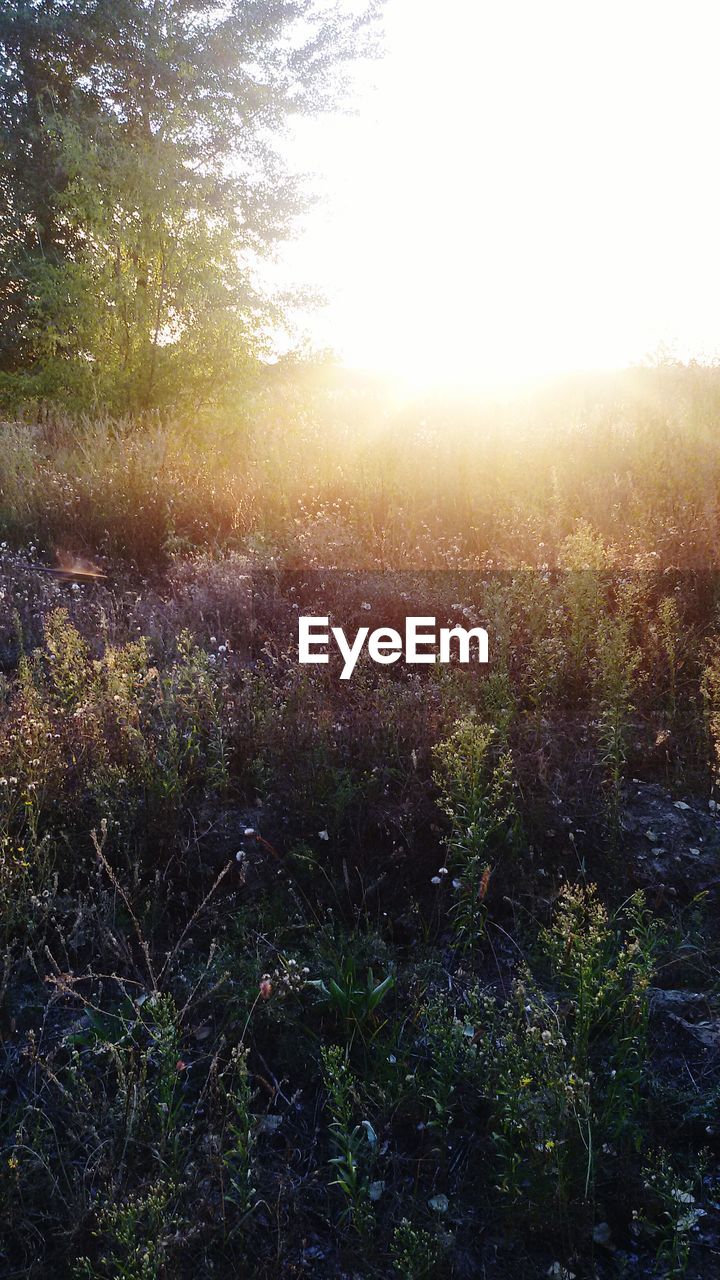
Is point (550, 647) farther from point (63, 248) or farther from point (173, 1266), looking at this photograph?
point (63, 248)

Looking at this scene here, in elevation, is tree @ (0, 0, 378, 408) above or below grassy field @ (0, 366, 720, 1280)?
above

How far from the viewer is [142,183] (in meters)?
12.6

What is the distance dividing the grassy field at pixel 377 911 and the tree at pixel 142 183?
894 cm

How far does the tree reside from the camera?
12.7 metres

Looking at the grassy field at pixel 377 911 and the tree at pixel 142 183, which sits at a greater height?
the tree at pixel 142 183

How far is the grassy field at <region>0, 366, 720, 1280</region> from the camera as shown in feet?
6.11

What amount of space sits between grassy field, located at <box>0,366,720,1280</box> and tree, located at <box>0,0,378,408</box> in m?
8.94

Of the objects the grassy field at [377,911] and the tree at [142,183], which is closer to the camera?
the grassy field at [377,911]

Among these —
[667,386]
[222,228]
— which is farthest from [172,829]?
[222,228]

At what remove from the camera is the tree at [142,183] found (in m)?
12.7

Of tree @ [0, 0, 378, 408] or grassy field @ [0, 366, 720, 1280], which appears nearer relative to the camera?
grassy field @ [0, 366, 720, 1280]

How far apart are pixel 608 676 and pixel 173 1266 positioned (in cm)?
261

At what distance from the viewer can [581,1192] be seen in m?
1.88

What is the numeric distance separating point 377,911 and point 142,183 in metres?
13.3
